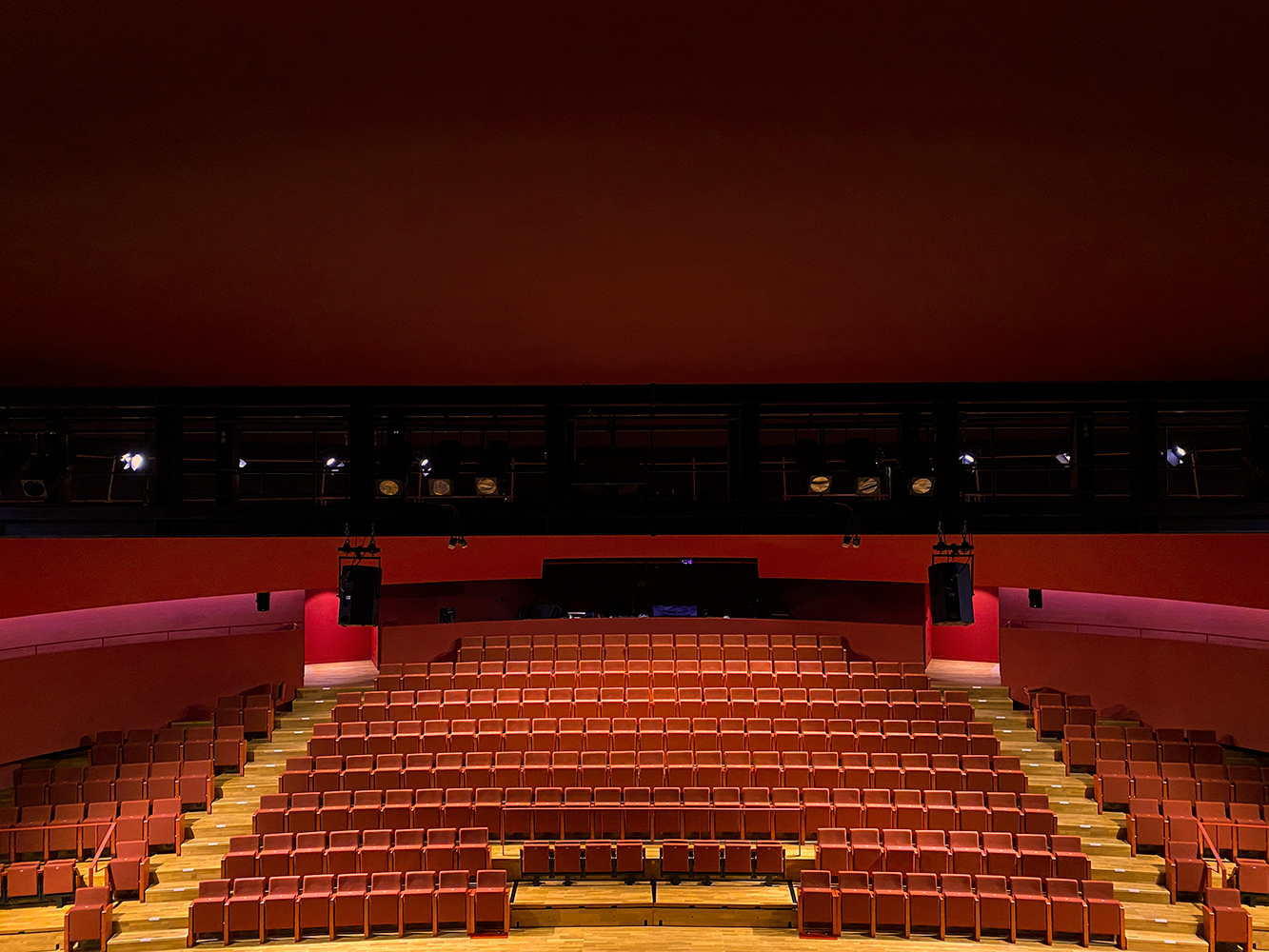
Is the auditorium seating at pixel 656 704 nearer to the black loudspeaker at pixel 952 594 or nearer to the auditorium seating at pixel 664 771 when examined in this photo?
the auditorium seating at pixel 664 771

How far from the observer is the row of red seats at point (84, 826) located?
6.53 metres

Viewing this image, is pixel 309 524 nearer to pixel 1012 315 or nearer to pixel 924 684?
pixel 1012 315

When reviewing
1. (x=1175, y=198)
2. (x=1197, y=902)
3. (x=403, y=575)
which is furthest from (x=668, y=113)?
(x=403, y=575)

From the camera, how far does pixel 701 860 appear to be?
627cm

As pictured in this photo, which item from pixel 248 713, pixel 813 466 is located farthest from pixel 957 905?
pixel 248 713

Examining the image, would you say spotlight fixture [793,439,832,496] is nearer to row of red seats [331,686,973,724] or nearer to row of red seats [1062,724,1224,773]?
row of red seats [331,686,973,724]

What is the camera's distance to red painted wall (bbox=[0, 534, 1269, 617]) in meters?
7.13

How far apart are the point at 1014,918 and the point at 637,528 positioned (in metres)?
3.47

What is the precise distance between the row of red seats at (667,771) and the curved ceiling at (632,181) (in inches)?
162

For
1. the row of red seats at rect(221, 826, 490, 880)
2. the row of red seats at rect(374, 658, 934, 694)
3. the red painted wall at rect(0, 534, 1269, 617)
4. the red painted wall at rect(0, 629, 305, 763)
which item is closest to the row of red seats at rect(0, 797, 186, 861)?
the row of red seats at rect(221, 826, 490, 880)

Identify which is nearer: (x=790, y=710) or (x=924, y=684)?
(x=790, y=710)

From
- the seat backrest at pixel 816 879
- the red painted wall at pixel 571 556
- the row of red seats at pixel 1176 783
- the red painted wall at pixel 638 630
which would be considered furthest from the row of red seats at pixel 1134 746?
the seat backrest at pixel 816 879

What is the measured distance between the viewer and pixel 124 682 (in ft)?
28.1

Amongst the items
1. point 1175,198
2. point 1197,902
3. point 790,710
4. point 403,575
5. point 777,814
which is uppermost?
point 1175,198
